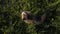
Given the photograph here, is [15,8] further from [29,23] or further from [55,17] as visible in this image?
[55,17]

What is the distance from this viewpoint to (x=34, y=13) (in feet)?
9.66

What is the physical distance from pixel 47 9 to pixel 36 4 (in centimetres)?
18

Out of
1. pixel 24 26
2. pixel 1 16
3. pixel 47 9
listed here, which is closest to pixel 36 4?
pixel 47 9

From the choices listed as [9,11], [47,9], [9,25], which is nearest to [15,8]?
[9,11]

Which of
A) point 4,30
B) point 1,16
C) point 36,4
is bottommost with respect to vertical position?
point 4,30

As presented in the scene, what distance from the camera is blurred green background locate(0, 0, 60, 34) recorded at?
9.52ft

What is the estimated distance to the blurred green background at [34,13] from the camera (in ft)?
9.52

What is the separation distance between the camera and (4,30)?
2988 mm

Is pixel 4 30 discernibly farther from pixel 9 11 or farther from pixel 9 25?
pixel 9 11

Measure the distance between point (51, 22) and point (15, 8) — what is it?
62 centimetres

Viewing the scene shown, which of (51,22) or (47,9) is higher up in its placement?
(47,9)

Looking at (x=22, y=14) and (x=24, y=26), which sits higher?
(x=22, y=14)

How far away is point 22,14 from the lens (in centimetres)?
291

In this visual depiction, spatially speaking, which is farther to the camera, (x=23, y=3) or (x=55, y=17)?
(x=23, y=3)
